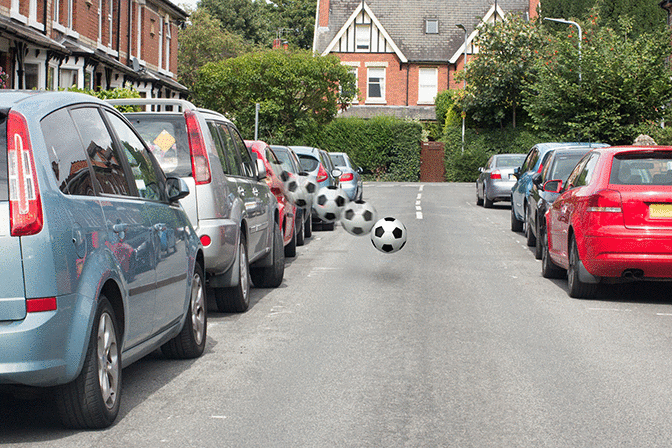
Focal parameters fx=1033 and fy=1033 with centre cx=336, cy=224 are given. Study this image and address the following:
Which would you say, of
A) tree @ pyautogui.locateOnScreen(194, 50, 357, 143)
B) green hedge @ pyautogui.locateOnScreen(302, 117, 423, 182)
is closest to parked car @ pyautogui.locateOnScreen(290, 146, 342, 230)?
tree @ pyautogui.locateOnScreen(194, 50, 357, 143)

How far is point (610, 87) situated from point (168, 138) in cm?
2997

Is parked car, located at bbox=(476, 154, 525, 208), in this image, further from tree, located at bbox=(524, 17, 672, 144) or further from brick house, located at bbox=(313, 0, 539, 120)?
brick house, located at bbox=(313, 0, 539, 120)

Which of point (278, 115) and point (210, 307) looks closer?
point (210, 307)

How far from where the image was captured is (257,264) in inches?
442

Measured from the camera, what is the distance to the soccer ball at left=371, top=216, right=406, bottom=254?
13.2 m

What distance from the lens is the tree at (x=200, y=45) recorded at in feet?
218

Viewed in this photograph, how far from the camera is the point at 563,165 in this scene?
15.5 metres

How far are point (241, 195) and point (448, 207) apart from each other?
18.8 metres

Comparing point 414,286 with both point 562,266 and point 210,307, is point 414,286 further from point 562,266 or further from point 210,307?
point 210,307

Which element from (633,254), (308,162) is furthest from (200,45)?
(633,254)

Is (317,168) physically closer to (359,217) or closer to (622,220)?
(359,217)

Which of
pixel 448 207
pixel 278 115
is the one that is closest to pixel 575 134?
pixel 448 207

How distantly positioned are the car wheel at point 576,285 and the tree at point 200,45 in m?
56.6

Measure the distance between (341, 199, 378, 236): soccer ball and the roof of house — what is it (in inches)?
1931
